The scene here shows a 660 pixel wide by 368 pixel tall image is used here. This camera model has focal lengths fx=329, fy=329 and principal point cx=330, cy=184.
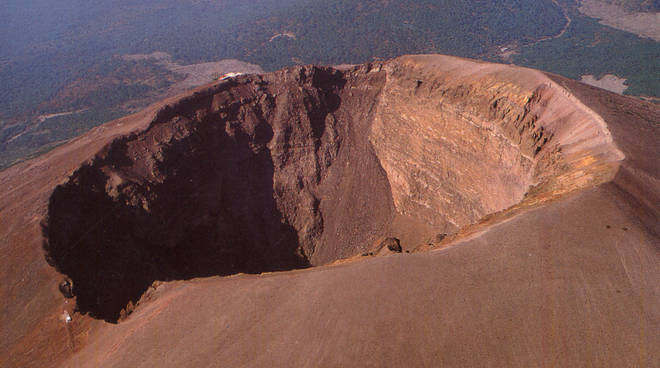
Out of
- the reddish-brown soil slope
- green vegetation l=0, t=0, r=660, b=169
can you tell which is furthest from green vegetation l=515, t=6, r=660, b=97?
the reddish-brown soil slope

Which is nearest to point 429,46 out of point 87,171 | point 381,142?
point 381,142

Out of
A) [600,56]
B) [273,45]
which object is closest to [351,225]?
[600,56]

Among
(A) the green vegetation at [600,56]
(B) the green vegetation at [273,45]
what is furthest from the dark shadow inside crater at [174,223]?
(A) the green vegetation at [600,56]

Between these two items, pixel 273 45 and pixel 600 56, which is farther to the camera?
pixel 273 45

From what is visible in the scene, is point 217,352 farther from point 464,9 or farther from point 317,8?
point 317,8

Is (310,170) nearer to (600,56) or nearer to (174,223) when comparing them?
(174,223)

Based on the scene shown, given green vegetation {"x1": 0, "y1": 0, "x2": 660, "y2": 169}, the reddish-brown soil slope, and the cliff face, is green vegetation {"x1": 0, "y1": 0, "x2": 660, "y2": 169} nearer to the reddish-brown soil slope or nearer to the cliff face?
the cliff face
